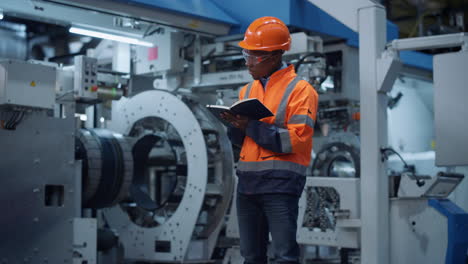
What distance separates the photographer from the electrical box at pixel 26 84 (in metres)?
5.05

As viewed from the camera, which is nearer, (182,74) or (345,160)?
(182,74)

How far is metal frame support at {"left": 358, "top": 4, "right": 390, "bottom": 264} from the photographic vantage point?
4953 mm

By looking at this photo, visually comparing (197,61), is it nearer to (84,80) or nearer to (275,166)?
(84,80)

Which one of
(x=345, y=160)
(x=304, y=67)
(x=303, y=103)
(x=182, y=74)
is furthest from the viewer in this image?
(x=345, y=160)

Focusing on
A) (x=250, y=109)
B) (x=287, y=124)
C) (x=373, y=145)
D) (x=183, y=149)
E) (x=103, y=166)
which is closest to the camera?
(x=250, y=109)

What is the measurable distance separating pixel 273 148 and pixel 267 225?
0.49 metres

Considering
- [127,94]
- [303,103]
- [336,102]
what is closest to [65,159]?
[127,94]

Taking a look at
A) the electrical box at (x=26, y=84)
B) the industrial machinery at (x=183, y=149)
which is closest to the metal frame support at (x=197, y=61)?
the industrial machinery at (x=183, y=149)

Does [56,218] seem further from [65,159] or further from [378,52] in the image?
[378,52]

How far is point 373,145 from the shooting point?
16.3 ft

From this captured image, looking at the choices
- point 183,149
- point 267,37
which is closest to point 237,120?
point 267,37

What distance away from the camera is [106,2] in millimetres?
5641

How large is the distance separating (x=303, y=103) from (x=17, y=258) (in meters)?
2.69

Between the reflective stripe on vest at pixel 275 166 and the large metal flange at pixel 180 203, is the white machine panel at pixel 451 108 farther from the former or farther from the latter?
the large metal flange at pixel 180 203
